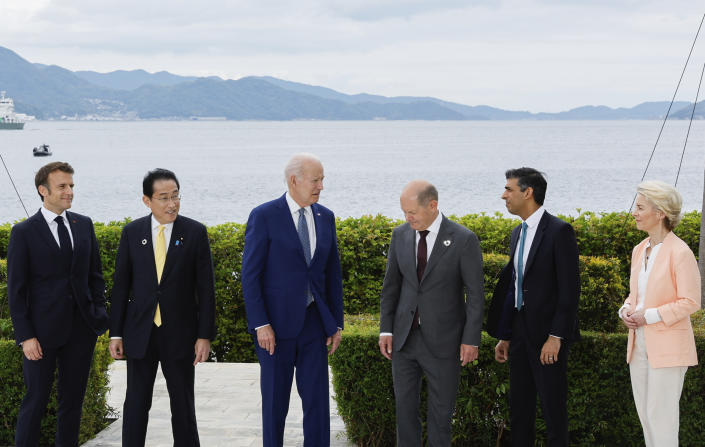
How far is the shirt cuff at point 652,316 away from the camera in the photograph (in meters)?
4.80

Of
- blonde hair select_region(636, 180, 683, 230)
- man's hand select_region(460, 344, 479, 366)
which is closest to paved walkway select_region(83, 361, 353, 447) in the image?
man's hand select_region(460, 344, 479, 366)

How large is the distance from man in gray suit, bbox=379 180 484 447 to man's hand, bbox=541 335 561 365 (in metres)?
0.42

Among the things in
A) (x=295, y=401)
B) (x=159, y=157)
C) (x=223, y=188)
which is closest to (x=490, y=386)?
A: (x=295, y=401)

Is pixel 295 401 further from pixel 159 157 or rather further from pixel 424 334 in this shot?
pixel 159 157

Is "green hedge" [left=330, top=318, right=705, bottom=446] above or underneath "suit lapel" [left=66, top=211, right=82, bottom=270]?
underneath

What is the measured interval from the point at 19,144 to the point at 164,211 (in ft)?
400

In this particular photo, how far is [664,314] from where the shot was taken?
476 centimetres

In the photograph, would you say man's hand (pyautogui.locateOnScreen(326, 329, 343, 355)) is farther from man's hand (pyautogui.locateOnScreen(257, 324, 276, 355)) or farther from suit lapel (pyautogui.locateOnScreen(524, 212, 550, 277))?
suit lapel (pyautogui.locateOnScreen(524, 212, 550, 277))

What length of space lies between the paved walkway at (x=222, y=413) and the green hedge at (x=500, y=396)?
50 cm

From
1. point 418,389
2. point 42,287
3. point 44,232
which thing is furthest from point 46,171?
point 418,389

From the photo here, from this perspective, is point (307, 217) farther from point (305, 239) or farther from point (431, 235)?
point (431, 235)

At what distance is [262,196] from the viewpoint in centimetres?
5372

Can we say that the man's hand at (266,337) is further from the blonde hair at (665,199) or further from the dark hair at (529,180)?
the blonde hair at (665,199)

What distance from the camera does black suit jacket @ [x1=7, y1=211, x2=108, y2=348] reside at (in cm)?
519
